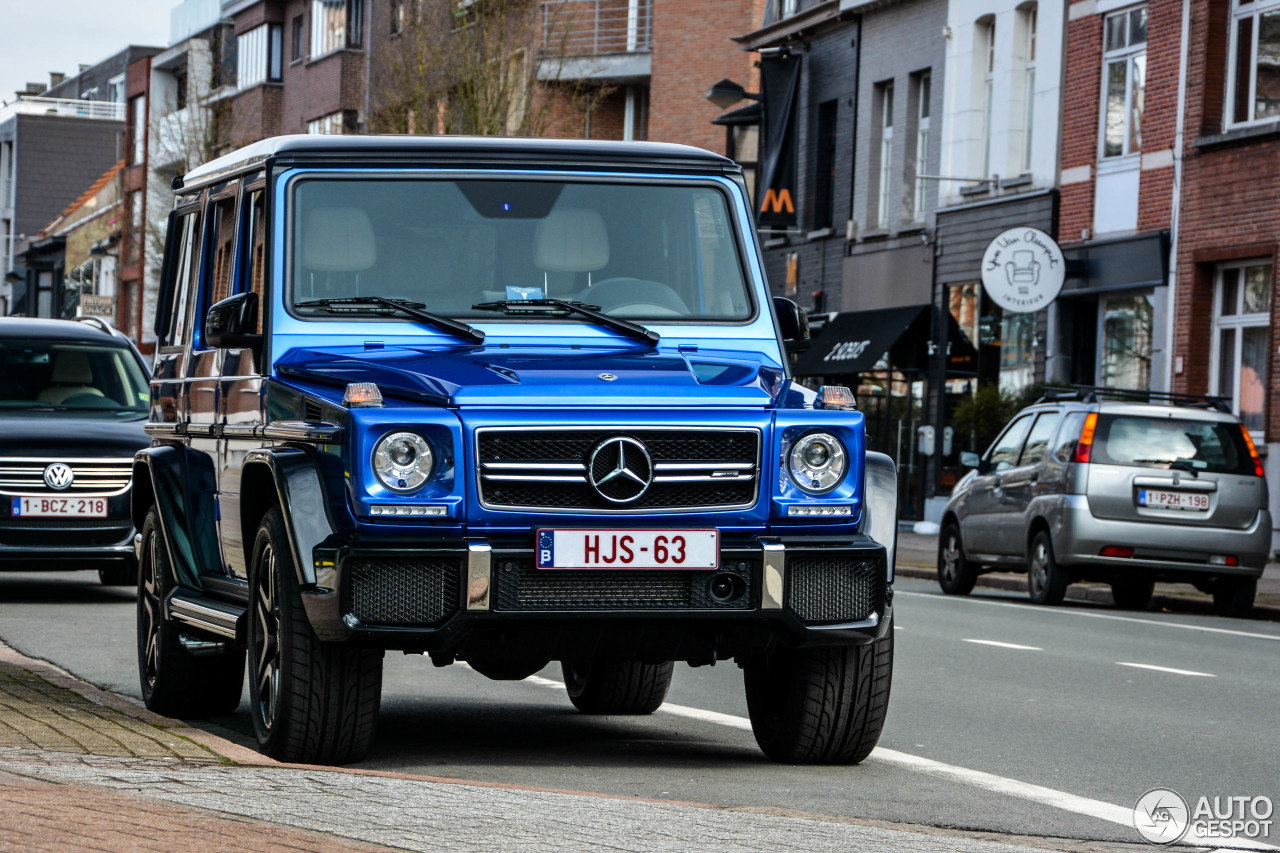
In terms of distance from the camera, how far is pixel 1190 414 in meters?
19.3

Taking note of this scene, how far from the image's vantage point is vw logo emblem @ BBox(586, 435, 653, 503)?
290 inches

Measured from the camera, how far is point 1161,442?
19375 millimetres

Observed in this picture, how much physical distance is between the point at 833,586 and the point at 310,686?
1.74 meters

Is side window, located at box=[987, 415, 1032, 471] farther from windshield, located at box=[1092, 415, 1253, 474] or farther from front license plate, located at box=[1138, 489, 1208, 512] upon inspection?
front license plate, located at box=[1138, 489, 1208, 512]

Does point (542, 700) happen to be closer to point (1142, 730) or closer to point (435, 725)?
point (435, 725)

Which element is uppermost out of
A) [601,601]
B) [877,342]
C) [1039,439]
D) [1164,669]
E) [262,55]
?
[262,55]

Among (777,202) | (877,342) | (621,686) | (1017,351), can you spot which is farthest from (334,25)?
(621,686)

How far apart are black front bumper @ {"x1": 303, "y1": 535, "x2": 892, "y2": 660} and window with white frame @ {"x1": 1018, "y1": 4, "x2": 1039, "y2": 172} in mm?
26486

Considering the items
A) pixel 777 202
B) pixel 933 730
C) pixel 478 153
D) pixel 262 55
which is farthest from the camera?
pixel 262 55

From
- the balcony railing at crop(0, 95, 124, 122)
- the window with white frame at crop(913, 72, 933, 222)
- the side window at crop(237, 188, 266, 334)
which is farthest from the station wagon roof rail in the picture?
the balcony railing at crop(0, 95, 124, 122)

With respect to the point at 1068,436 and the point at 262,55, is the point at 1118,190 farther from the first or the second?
the point at 262,55

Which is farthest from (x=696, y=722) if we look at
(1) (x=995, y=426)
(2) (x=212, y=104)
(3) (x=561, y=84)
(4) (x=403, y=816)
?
(2) (x=212, y=104)

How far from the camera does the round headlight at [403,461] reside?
7238 mm

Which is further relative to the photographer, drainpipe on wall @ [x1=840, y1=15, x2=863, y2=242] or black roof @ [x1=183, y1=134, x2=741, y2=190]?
drainpipe on wall @ [x1=840, y1=15, x2=863, y2=242]
